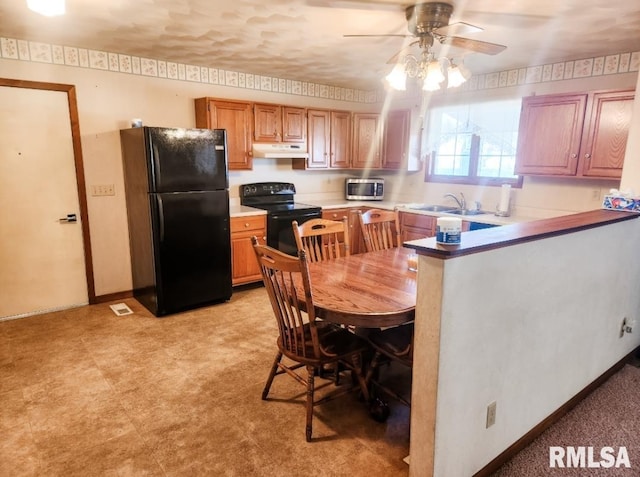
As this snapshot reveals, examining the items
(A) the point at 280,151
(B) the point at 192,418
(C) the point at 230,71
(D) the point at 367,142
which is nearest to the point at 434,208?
(D) the point at 367,142

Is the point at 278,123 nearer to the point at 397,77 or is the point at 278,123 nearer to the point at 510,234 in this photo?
the point at 397,77

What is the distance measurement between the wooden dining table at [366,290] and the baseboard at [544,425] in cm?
78

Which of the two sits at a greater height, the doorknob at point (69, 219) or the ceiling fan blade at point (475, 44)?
the ceiling fan blade at point (475, 44)

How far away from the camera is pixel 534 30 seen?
9.52 ft

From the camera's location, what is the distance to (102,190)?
155 inches

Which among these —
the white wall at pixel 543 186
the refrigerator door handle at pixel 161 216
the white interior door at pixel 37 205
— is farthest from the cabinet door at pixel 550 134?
the white interior door at pixel 37 205

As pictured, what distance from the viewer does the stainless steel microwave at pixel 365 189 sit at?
5461 millimetres

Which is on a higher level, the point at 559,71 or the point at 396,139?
the point at 559,71

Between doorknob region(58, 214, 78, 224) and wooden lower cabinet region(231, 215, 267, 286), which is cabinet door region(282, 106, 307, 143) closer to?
wooden lower cabinet region(231, 215, 267, 286)

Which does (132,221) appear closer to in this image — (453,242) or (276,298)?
(276,298)

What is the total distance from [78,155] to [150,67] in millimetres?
1102

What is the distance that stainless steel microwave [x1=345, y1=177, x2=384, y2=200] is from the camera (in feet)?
17.9

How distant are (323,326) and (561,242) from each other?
1.35m

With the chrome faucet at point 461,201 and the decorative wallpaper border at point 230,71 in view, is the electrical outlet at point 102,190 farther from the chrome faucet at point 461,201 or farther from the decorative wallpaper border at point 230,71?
the chrome faucet at point 461,201
